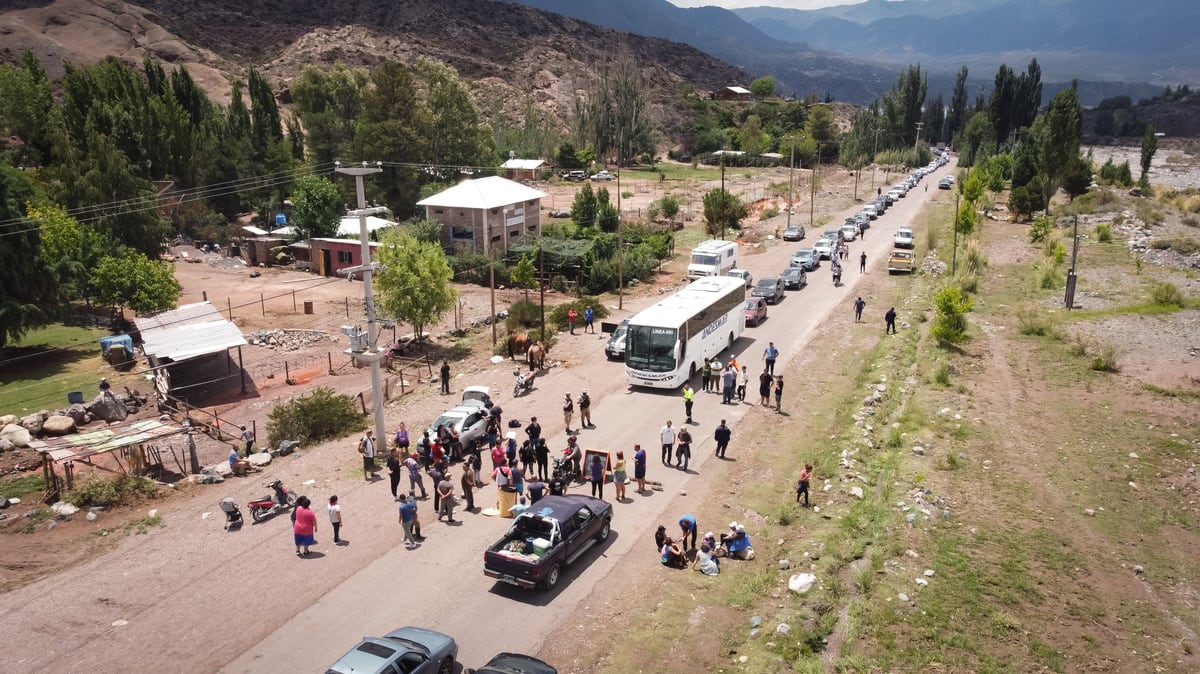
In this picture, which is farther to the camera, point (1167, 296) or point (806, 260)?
point (806, 260)

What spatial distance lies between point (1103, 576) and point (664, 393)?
1469cm

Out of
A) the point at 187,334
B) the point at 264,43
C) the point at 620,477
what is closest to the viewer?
the point at 620,477

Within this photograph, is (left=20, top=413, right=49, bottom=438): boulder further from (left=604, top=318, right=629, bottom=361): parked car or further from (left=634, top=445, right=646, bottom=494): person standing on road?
(left=634, top=445, right=646, bottom=494): person standing on road

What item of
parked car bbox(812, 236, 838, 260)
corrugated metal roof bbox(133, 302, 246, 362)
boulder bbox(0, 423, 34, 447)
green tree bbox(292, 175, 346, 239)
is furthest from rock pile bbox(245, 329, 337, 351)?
parked car bbox(812, 236, 838, 260)

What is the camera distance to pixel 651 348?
28.0 metres

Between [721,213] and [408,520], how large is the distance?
4780 centimetres

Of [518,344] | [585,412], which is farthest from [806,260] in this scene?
[585,412]

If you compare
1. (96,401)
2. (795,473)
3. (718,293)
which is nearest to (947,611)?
(795,473)

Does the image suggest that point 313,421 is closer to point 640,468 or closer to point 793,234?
point 640,468

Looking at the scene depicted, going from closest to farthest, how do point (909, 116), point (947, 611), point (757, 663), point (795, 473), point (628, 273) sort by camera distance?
point (757, 663), point (947, 611), point (795, 473), point (628, 273), point (909, 116)

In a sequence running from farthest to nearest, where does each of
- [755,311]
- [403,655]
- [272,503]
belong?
[755,311], [272,503], [403,655]

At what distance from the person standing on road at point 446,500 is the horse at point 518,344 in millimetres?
14630

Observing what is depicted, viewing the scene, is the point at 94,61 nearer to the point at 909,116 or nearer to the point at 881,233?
the point at 881,233

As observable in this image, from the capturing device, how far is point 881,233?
217ft
